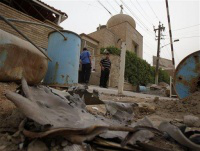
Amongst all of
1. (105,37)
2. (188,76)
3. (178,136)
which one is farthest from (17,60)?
(105,37)

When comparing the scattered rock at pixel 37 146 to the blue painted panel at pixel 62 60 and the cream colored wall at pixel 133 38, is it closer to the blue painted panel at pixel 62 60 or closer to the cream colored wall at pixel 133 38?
the blue painted panel at pixel 62 60

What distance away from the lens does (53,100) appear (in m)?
1.23

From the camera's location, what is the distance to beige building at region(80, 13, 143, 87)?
1099 centimetres

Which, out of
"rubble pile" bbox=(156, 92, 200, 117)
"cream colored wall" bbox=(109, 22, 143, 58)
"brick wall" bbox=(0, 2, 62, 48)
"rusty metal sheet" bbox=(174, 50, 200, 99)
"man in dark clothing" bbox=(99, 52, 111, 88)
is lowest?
"rubble pile" bbox=(156, 92, 200, 117)

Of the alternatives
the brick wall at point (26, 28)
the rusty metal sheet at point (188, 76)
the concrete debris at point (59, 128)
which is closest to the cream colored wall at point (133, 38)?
the brick wall at point (26, 28)

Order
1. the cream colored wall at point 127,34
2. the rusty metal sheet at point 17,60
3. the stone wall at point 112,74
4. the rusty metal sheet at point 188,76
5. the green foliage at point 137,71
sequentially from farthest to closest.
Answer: the cream colored wall at point 127,34
the green foliage at point 137,71
the stone wall at point 112,74
the rusty metal sheet at point 188,76
the rusty metal sheet at point 17,60

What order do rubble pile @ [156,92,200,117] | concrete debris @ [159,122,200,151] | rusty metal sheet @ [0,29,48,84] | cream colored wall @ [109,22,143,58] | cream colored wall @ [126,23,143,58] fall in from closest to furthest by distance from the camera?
concrete debris @ [159,122,200,151] → rusty metal sheet @ [0,29,48,84] → rubble pile @ [156,92,200,117] → cream colored wall @ [109,22,143,58] → cream colored wall @ [126,23,143,58]

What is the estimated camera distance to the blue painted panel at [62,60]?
3.55m

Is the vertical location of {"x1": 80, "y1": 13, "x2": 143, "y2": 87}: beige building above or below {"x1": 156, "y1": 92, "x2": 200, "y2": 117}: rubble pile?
above

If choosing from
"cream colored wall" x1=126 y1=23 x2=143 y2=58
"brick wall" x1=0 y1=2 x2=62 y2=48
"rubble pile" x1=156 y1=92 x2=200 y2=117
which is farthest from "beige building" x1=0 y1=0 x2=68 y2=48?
"cream colored wall" x1=126 y1=23 x2=143 y2=58

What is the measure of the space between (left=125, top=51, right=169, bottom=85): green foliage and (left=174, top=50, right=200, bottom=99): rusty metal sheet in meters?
10.1

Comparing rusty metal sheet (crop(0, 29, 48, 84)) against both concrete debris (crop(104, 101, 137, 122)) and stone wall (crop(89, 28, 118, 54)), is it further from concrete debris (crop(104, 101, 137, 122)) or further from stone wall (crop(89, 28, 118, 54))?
stone wall (crop(89, 28, 118, 54))

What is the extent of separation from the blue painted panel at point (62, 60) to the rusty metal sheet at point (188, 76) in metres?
2.34

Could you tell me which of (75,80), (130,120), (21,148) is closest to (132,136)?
(21,148)
